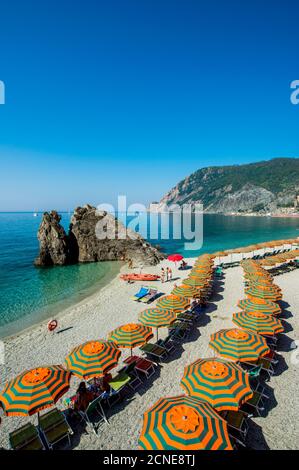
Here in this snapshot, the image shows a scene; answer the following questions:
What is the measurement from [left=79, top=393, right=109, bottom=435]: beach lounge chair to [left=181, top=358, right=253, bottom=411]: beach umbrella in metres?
2.99

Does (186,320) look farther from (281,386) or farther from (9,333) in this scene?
(9,333)

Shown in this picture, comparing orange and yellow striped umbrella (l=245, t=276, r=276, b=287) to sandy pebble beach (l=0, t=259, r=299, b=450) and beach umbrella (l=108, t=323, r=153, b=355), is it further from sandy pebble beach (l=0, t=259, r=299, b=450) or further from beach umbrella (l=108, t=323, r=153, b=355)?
beach umbrella (l=108, t=323, r=153, b=355)

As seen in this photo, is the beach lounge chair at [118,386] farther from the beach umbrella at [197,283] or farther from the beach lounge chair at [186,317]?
the beach umbrella at [197,283]

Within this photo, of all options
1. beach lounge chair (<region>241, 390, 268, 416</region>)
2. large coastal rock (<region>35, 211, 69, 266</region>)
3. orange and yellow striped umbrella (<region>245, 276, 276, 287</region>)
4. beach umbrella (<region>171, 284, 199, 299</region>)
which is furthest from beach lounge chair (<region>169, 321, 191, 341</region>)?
large coastal rock (<region>35, 211, 69, 266</region>)

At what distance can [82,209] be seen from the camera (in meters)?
49.8

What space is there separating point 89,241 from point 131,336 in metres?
38.1

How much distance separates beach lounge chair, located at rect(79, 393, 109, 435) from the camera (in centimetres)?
786

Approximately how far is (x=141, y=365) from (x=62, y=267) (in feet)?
114

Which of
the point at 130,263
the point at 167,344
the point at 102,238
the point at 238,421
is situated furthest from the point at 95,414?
the point at 102,238

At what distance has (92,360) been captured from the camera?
8883mm

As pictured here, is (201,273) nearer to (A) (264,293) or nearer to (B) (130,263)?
(A) (264,293)

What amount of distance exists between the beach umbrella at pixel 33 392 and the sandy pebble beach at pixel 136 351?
1573 millimetres

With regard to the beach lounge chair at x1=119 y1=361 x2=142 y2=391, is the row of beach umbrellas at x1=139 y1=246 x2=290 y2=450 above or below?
above
